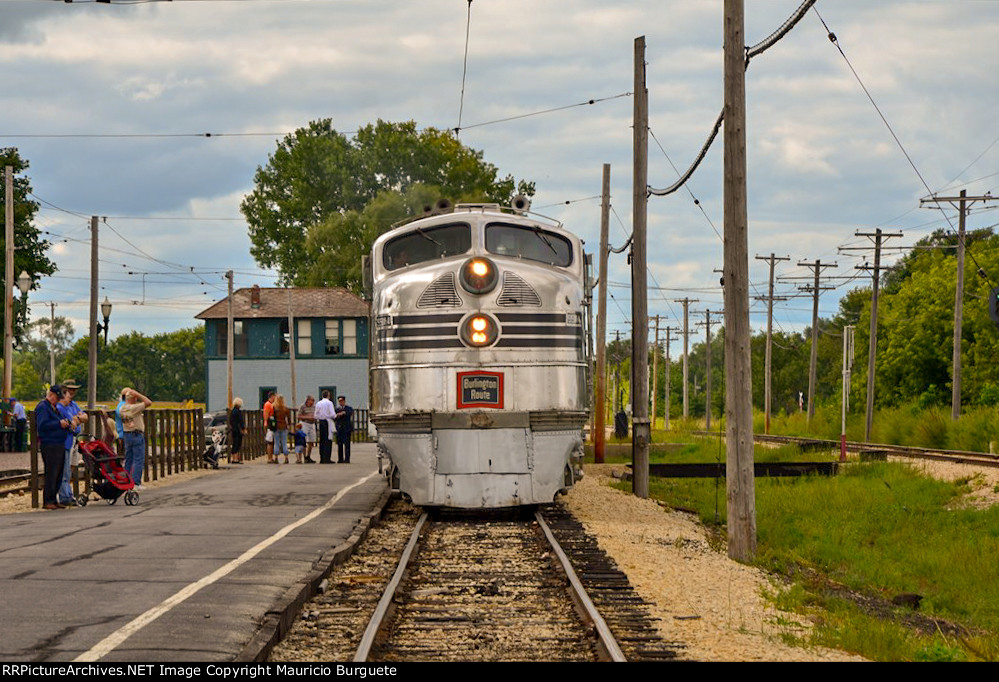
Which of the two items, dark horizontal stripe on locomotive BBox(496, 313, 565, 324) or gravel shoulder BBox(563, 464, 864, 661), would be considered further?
dark horizontal stripe on locomotive BBox(496, 313, 565, 324)

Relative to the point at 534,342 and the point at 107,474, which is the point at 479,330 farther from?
the point at 107,474

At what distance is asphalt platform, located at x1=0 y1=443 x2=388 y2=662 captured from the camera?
27.6 feet

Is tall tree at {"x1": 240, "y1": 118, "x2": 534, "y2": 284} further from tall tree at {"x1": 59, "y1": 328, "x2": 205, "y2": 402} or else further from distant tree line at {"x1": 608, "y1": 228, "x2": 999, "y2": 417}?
tall tree at {"x1": 59, "y1": 328, "x2": 205, "y2": 402}

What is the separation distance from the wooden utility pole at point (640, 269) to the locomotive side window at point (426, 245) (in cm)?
663

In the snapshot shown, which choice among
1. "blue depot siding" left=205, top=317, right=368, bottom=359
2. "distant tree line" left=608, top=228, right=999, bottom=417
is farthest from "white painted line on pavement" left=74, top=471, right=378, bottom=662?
"blue depot siding" left=205, top=317, right=368, bottom=359

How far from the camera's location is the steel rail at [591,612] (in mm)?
8336

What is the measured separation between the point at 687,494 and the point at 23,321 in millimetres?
39500

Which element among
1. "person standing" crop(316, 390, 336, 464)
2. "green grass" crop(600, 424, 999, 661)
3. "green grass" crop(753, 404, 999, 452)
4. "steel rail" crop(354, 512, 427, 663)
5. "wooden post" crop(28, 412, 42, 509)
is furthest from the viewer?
"green grass" crop(753, 404, 999, 452)

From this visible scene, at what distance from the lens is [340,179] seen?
73438mm

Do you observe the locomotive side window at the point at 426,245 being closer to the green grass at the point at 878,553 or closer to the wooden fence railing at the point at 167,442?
the green grass at the point at 878,553

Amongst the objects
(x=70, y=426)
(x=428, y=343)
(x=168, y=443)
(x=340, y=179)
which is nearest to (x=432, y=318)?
(x=428, y=343)

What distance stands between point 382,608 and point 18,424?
30613mm

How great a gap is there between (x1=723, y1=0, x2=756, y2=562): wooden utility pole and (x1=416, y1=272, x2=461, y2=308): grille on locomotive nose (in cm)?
366
